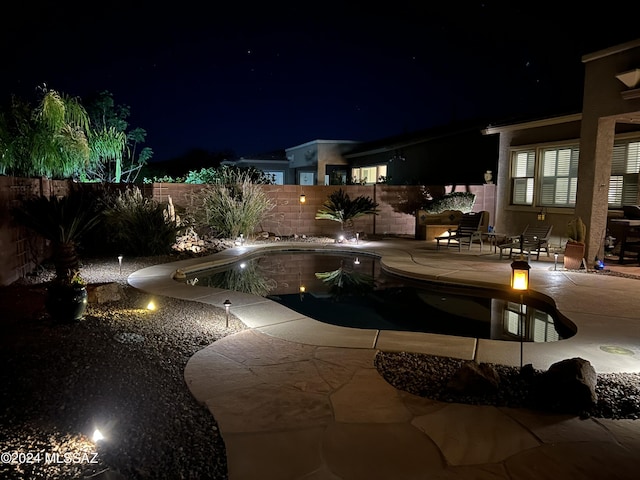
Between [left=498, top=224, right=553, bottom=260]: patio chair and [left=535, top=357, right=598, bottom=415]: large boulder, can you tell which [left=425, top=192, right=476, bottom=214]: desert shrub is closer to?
[left=498, top=224, right=553, bottom=260]: patio chair

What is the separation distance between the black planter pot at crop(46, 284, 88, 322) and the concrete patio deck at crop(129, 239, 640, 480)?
1.74 metres

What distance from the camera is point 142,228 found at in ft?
34.2

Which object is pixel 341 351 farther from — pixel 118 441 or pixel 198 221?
pixel 198 221

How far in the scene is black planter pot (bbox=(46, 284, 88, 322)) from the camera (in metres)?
5.18

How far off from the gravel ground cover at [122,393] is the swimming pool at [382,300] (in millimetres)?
1130

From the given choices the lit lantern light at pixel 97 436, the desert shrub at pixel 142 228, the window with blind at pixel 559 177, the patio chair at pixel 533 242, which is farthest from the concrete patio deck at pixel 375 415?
the window with blind at pixel 559 177

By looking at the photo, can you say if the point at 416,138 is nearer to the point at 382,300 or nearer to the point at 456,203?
the point at 456,203

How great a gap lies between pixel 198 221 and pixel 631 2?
10419 millimetres

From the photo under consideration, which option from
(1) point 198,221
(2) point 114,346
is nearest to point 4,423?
(2) point 114,346

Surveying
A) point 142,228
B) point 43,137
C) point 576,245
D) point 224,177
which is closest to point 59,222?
point 142,228

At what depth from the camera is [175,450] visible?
2832 millimetres

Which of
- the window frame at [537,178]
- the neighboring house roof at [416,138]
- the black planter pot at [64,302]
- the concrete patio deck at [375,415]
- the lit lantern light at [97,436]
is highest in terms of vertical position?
the neighboring house roof at [416,138]

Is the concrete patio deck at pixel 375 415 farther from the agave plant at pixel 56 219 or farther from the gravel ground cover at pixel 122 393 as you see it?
the agave plant at pixel 56 219

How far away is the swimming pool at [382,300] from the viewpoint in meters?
6.05
